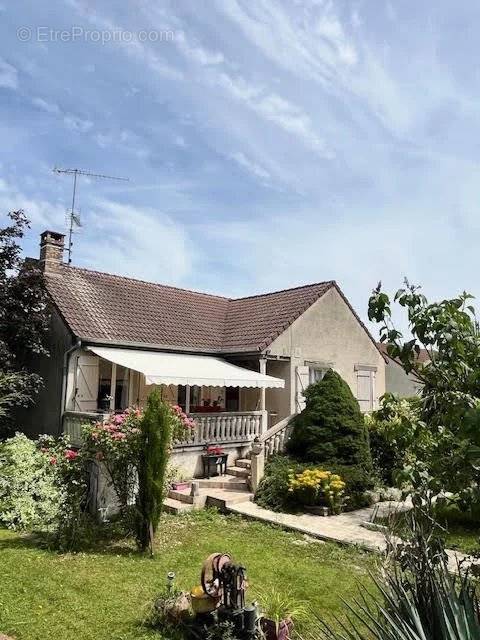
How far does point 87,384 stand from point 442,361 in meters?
19.4

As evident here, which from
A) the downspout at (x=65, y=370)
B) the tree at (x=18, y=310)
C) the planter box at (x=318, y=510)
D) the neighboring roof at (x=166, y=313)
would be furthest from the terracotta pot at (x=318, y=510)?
the tree at (x=18, y=310)

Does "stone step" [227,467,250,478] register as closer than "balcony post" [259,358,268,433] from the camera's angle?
Yes

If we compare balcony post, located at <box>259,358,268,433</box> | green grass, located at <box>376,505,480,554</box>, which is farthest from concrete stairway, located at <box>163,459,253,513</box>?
green grass, located at <box>376,505,480,554</box>

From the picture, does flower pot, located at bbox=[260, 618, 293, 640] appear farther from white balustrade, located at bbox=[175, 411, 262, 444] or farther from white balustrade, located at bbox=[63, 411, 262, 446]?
white balustrade, located at bbox=[175, 411, 262, 444]

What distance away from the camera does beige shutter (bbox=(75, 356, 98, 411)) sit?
70.9 feet

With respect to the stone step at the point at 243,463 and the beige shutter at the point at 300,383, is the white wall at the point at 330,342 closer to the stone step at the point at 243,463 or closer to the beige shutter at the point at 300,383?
the beige shutter at the point at 300,383

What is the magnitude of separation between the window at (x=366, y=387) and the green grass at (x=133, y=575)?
1741 centimetres

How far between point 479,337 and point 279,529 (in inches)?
474

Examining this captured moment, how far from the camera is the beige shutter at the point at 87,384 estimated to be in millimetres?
21625

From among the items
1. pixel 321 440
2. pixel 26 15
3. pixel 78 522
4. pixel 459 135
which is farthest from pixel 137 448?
pixel 26 15

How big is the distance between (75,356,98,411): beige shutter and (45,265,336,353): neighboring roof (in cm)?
122

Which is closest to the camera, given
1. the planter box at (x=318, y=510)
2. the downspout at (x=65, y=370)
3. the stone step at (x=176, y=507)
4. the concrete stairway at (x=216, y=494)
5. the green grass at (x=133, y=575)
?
the green grass at (x=133, y=575)

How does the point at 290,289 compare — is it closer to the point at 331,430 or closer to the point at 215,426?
the point at 215,426

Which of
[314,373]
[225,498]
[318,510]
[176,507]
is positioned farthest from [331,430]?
[314,373]
